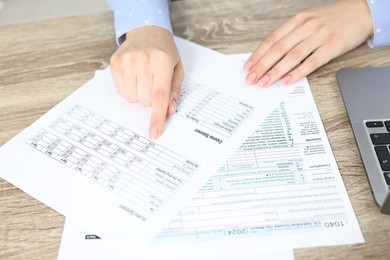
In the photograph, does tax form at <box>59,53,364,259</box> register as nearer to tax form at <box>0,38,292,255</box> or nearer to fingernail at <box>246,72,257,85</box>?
tax form at <box>0,38,292,255</box>

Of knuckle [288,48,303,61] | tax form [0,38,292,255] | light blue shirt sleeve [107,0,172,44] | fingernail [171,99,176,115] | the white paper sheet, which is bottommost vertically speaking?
the white paper sheet

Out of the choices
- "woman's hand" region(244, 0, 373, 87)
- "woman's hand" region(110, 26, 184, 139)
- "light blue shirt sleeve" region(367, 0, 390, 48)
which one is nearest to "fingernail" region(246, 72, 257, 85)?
"woman's hand" region(244, 0, 373, 87)

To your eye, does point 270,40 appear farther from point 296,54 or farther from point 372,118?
point 372,118

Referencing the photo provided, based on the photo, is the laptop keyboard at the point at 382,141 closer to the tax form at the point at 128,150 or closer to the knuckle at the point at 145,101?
the tax form at the point at 128,150

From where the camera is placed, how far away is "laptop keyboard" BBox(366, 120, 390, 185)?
62 cm

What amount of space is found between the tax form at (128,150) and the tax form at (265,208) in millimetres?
21

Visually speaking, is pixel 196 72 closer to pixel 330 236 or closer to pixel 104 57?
pixel 104 57

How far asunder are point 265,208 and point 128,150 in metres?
0.22

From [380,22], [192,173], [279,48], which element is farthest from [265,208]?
[380,22]

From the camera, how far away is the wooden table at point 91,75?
1.91 feet

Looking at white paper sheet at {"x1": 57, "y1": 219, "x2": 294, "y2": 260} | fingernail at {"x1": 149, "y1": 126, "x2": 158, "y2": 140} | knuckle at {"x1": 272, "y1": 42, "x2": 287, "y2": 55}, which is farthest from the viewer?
knuckle at {"x1": 272, "y1": 42, "x2": 287, "y2": 55}

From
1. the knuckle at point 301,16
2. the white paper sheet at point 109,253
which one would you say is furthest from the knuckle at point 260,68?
the white paper sheet at point 109,253

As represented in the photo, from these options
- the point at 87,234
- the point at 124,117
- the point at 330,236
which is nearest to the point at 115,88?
the point at 124,117

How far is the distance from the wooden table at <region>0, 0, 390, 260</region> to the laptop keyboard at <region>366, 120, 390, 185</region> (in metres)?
0.03
